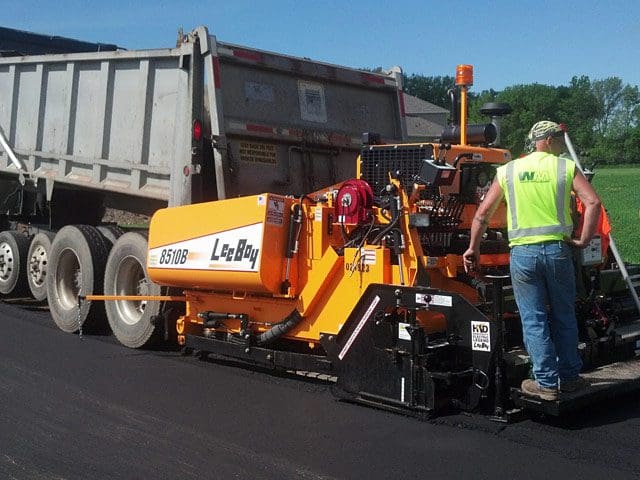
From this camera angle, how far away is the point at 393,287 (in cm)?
507

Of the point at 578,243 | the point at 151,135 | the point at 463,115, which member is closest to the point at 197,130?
the point at 151,135

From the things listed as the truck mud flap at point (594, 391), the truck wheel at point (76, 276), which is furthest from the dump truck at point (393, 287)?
the truck wheel at point (76, 276)

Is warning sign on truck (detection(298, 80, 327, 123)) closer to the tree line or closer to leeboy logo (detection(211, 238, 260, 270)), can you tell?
leeboy logo (detection(211, 238, 260, 270))

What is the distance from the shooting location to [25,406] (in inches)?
209

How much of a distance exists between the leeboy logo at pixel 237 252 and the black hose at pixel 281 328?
0.45m

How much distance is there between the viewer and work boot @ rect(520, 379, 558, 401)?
455cm

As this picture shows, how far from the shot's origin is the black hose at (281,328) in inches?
229

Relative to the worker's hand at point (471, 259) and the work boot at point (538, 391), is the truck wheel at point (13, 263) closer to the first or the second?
the worker's hand at point (471, 259)

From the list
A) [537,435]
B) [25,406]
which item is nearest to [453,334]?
[537,435]

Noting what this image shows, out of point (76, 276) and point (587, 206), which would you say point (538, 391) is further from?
point (76, 276)

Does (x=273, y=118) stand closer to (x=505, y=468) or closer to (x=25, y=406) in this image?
(x=25, y=406)

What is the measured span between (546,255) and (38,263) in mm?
6695

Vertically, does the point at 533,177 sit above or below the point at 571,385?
above

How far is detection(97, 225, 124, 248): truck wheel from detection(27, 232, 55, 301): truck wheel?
1260mm
